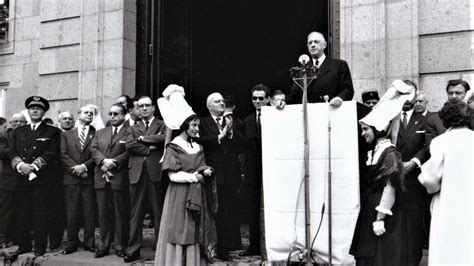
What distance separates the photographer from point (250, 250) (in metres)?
7.92

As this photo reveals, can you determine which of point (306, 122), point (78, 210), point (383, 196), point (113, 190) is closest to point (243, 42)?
point (78, 210)

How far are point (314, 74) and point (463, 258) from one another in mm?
2194

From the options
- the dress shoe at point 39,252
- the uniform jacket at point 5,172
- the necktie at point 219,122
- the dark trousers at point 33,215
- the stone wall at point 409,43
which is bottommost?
the dress shoe at point 39,252

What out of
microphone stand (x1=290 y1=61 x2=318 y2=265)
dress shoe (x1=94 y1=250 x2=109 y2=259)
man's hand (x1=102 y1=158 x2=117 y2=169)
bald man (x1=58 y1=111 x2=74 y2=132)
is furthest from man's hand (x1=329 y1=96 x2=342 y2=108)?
bald man (x1=58 y1=111 x2=74 y2=132)

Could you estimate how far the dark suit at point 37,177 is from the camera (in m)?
8.58

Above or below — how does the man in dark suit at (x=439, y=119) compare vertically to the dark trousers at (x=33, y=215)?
above

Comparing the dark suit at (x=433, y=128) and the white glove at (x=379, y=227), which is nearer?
the white glove at (x=379, y=227)

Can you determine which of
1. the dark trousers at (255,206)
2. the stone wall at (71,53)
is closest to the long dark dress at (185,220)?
the dark trousers at (255,206)

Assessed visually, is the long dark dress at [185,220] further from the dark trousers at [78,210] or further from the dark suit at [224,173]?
the dark trousers at [78,210]

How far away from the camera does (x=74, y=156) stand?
8750 millimetres

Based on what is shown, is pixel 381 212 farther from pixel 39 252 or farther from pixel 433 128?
pixel 39 252

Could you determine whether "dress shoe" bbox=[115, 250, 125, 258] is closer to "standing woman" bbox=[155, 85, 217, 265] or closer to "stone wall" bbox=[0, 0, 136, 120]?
"standing woman" bbox=[155, 85, 217, 265]

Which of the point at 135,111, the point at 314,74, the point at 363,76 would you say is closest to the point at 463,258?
the point at 314,74

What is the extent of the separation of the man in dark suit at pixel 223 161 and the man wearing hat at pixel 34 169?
2.54 meters
